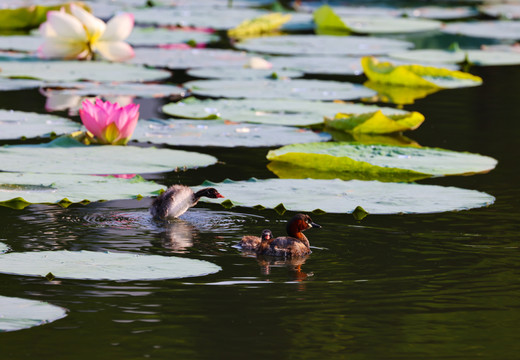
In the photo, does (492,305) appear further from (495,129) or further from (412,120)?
(495,129)

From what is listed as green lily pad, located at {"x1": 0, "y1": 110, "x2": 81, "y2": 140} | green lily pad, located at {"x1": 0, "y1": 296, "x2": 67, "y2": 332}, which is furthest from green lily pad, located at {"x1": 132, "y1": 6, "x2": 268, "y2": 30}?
green lily pad, located at {"x1": 0, "y1": 296, "x2": 67, "y2": 332}

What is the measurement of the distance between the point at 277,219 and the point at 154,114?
304cm

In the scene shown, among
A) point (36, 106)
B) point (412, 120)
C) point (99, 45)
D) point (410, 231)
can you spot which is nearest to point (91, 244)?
point (410, 231)

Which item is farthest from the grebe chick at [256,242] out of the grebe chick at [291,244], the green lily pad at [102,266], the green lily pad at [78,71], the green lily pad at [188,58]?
the green lily pad at [188,58]

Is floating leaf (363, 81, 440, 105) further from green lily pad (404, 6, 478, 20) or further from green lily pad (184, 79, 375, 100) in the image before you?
green lily pad (404, 6, 478, 20)

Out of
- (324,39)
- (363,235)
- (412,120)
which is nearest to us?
(363,235)

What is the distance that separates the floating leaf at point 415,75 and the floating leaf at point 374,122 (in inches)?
75.9

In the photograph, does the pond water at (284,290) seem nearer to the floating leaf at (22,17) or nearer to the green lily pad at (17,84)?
the green lily pad at (17,84)

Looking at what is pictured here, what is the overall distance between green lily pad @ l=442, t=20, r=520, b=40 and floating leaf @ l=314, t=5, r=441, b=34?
0.29m

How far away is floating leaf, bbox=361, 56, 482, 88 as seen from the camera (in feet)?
28.6

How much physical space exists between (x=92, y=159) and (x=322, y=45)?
6.22 m

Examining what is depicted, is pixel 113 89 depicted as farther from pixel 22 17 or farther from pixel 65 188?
pixel 22 17

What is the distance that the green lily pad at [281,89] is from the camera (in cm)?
785

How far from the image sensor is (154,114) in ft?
24.0
